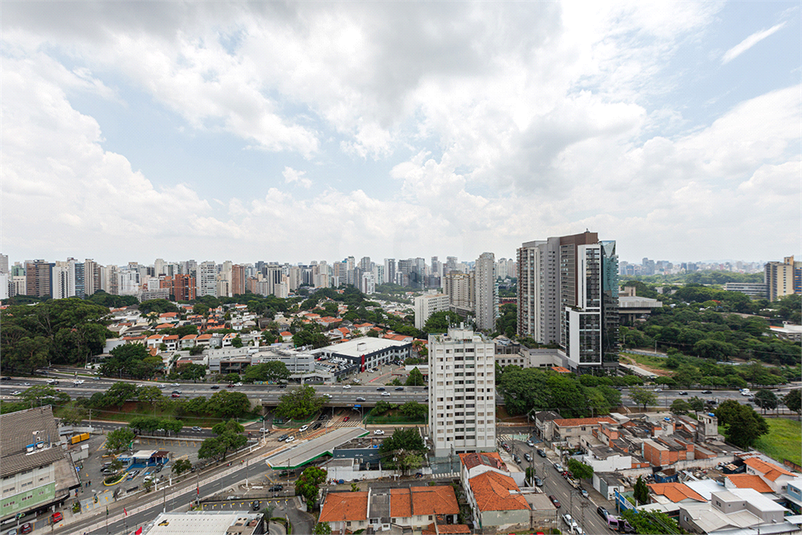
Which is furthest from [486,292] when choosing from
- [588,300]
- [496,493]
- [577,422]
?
[496,493]

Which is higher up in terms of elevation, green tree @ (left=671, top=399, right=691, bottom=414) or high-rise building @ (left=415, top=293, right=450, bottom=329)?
high-rise building @ (left=415, top=293, right=450, bottom=329)

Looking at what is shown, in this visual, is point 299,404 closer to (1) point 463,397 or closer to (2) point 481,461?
(1) point 463,397

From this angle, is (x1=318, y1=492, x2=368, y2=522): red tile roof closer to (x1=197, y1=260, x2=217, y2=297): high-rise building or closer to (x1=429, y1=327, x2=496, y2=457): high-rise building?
(x1=429, y1=327, x2=496, y2=457): high-rise building

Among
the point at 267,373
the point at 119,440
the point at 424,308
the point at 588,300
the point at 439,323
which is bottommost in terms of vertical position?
the point at 119,440

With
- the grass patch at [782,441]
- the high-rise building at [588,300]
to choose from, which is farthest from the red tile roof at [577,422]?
the high-rise building at [588,300]

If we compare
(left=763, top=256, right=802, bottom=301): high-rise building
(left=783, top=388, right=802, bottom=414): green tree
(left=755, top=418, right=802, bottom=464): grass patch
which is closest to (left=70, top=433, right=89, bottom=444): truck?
(left=755, top=418, right=802, bottom=464): grass patch

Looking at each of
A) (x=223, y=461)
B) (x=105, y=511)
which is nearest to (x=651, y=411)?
(x=223, y=461)
